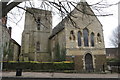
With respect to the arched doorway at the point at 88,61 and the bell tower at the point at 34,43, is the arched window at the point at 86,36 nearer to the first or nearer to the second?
the arched doorway at the point at 88,61

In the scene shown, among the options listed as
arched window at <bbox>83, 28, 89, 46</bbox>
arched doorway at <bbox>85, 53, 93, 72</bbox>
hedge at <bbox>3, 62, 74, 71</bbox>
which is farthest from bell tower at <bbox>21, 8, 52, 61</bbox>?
arched doorway at <bbox>85, 53, 93, 72</bbox>

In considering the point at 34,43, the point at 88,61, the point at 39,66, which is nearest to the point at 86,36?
the point at 88,61

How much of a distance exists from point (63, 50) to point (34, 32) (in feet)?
37.4

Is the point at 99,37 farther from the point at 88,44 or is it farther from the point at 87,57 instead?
the point at 87,57

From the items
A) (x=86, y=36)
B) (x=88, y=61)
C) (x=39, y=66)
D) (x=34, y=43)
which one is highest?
(x=86, y=36)

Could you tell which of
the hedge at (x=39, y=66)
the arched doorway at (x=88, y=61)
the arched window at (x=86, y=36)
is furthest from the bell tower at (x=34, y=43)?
the arched doorway at (x=88, y=61)

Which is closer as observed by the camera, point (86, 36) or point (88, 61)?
point (88, 61)

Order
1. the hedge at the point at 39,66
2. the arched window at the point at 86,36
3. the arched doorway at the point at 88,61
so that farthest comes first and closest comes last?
1. the arched window at the point at 86,36
2. the arched doorway at the point at 88,61
3. the hedge at the point at 39,66

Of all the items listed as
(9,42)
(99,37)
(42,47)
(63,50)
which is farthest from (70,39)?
(9,42)

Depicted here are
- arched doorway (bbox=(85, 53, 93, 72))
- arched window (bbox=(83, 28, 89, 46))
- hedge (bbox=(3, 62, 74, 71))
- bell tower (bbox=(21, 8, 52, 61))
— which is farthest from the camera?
bell tower (bbox=(21, 8, 52, 61))

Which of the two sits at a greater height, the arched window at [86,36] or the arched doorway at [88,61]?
the arched window at [86,36]

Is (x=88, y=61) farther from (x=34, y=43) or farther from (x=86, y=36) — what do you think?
(x=34, y=43)

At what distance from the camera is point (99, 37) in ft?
80.0

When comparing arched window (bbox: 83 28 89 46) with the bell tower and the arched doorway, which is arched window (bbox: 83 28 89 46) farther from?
the bell tower
